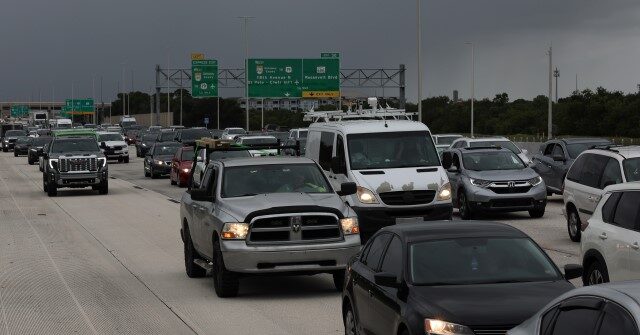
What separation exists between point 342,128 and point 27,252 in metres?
6.11

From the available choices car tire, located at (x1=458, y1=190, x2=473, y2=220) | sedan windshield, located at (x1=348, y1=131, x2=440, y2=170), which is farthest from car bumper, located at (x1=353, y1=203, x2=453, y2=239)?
car tire, located at (x1=458, y1=190, x2=473, y2=220)

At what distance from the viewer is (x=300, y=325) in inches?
529

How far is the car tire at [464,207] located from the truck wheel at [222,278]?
12685mm

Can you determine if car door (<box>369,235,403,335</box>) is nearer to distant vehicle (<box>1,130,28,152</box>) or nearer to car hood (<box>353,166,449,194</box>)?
car hood (<box>353,166,449,194</box>)

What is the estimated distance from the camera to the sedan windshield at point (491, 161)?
28609 mm

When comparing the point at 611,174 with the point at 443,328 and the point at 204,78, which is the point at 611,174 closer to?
the point at 443,328

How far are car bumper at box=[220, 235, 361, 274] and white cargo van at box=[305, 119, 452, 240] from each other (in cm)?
634

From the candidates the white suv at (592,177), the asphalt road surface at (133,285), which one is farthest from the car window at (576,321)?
the white suv at (592,177)

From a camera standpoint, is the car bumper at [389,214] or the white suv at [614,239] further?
the car bumper at [389,214]

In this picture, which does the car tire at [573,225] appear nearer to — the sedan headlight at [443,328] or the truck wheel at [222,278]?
the truck wheel at [222,278]

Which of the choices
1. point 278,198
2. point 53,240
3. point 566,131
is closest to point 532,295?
point 278,198

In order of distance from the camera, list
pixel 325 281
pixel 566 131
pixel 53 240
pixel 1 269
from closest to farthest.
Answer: pixel 325 281, pixel 1 269, pixel 53 240, pixel 566 131

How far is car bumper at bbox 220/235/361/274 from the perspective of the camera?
50.1ft

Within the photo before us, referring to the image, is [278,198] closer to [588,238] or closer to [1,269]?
[588,238]
